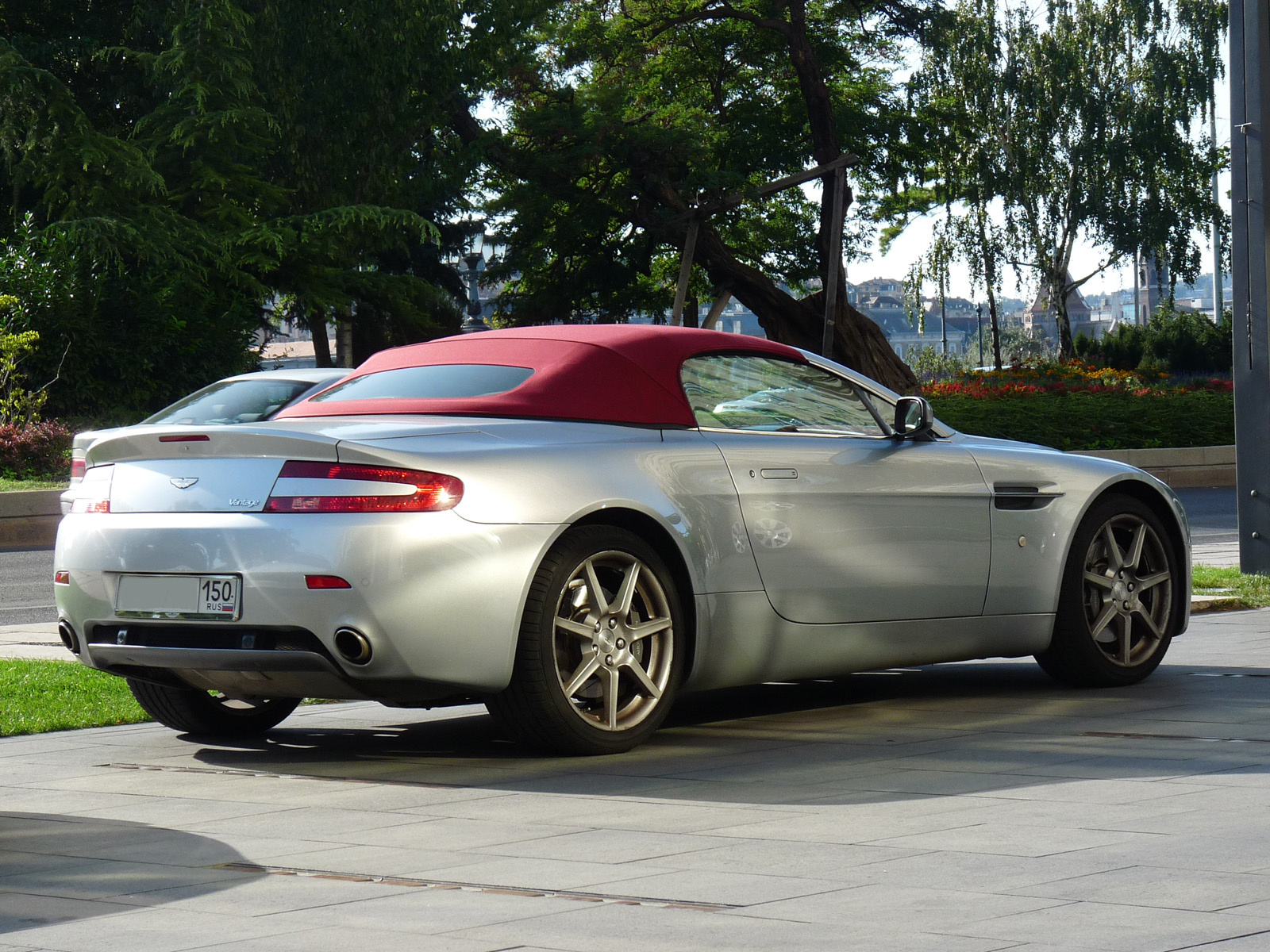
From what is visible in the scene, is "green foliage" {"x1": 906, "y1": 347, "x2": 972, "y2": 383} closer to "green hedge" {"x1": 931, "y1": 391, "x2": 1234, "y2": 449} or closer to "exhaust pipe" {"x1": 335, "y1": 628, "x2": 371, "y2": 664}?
"green hedge" {"x1": 931, "y1": 391, "x2": 1234, "y2": 449}

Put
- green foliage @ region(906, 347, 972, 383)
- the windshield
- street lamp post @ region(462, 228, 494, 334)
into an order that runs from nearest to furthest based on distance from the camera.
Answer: the windshield
street lamp post @ region(462, 228, 494, 334)
green foliage @ region(906, 347, 972, 383)

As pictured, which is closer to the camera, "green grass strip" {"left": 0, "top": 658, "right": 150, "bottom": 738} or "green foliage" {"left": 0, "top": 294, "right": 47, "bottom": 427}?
"green grass strip" {"left": 0, "top": 658, "right": 150, "bottom": 738}

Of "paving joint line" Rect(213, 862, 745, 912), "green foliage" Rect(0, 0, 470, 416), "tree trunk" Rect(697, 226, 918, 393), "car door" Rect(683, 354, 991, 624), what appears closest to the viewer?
"paving joint line" Rect(213, 862, 745, 912)

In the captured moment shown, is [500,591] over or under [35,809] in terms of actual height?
over

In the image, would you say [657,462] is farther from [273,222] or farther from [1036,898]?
[273,222]

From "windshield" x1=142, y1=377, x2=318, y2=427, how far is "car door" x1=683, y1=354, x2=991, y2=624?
701 cm

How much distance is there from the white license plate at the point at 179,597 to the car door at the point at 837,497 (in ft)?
5.72

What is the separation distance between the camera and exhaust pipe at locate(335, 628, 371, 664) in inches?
220

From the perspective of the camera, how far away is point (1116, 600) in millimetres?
7625

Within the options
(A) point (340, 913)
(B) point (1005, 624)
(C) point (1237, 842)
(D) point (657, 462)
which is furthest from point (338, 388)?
(C) point (1237, 842)

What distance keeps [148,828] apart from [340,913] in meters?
1.30

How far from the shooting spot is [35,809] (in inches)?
212

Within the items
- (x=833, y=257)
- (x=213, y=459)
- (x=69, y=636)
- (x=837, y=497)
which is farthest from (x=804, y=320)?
(x=213, y=459)

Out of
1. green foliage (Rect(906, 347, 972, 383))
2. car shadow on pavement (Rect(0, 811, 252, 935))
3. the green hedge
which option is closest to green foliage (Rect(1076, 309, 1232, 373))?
green foliage (Rect(906, 347, 972, 383))
